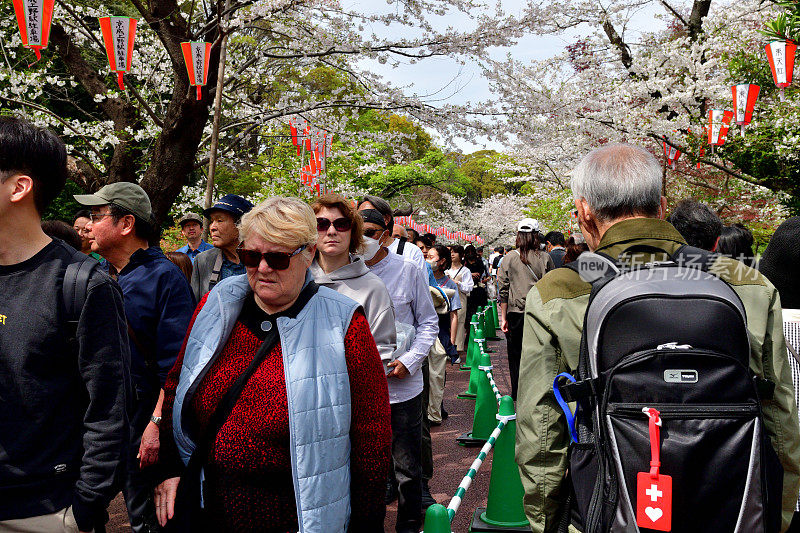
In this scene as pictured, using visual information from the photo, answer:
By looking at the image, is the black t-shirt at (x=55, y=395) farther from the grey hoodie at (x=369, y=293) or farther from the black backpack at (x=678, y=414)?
the grey hoodie at (x=369, y=293)

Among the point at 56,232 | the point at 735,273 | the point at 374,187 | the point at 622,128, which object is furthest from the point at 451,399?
the point at 374,187

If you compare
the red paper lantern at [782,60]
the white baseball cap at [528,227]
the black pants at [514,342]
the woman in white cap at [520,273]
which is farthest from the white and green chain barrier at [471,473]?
the red paper lantern at [782,60]

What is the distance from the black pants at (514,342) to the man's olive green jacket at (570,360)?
20.3ft

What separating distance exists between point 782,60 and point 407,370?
22.2ft

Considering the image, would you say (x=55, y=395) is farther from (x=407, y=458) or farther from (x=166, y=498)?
(x=407, y=458)

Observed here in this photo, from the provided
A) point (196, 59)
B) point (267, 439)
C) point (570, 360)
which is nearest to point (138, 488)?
point (267, 439)

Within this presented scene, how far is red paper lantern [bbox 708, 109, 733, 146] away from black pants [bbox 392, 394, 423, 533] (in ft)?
34.4

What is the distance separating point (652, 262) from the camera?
1.98 metres

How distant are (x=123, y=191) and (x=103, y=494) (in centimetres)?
191

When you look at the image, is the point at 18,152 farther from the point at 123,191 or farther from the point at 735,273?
the point at 735,273

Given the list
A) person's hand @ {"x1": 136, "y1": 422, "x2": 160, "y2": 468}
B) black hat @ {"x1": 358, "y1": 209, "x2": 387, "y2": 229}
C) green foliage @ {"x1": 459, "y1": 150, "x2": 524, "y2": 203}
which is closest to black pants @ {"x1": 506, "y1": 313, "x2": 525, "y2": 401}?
black hat @ {"x1": 358, "y1": 209, "x2": 387, "y2": 229}

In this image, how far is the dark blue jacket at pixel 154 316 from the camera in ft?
11.0

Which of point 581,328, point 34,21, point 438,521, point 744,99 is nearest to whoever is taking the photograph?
point 581,328

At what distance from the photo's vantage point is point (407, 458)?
13.8 feet
